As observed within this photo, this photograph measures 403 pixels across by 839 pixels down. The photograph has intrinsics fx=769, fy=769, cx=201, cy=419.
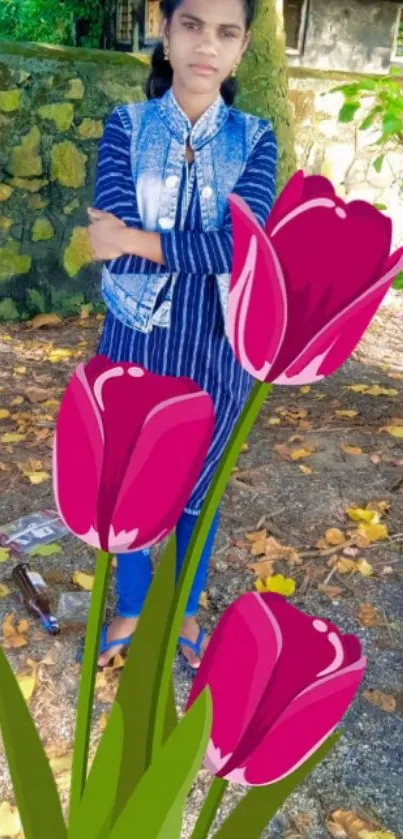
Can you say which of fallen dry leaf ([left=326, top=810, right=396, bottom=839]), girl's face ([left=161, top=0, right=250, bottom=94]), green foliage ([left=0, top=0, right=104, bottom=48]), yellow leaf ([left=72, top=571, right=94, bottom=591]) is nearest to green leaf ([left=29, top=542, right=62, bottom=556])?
yellow leaf ([left=72, top=571, right=94, bottom=591])

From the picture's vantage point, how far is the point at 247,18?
133 centimetres

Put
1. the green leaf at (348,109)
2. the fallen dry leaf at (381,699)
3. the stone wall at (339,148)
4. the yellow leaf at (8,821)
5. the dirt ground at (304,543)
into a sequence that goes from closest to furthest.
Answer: the yellow leaf at (8,821)
the dirt ground at (304,543)
the fallen dry leaf at (381,699)
the green leaf at (348,109)
the stone wall at (339,148)

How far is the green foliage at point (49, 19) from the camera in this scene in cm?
1101

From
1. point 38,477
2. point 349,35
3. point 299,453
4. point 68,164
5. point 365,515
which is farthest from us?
point 349,35

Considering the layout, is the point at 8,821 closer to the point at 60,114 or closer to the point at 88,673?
the point at 88,673

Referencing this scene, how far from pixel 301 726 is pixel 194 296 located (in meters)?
1.12

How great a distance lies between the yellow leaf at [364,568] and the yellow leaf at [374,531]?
0.49 ft

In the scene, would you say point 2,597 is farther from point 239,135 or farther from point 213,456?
point 239,135

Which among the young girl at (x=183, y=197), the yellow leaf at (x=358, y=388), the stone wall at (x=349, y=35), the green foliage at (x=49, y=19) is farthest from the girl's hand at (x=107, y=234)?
the stone wall at (x=349, y=35)

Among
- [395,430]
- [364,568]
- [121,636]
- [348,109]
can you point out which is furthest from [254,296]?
[348,109]

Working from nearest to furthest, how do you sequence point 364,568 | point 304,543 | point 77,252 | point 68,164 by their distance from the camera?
1. point 364,568
2. point 304,543
3. point 68,164
4. point 77,252

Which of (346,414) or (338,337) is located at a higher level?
(338,337)

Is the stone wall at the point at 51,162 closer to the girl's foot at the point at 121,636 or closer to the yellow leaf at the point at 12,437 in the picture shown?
the yellow leaf at the point at 12,437

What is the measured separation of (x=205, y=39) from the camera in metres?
1.26
